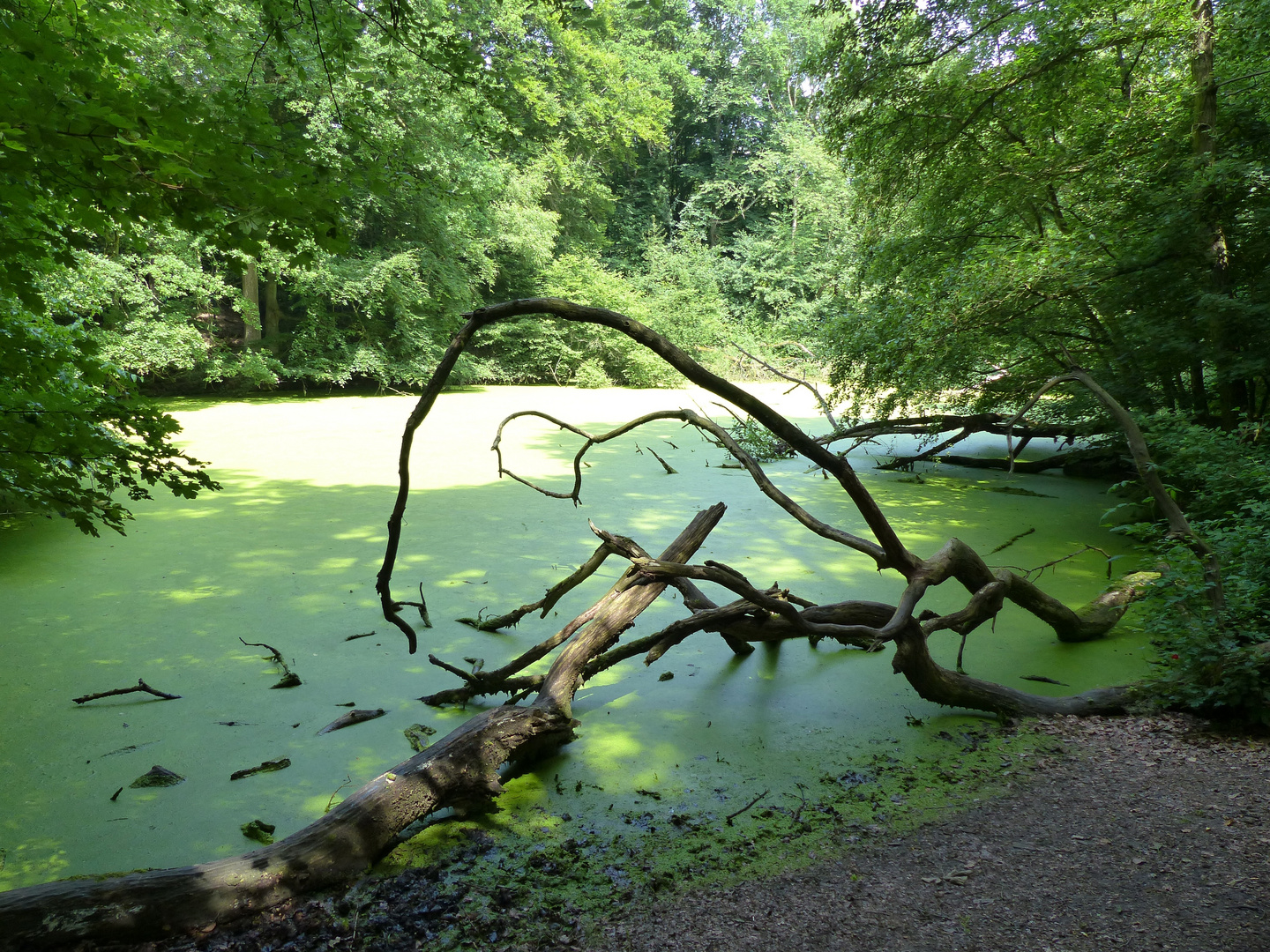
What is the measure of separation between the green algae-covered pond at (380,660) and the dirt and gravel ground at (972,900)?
0.35 meters

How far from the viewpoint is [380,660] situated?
284 centimetres

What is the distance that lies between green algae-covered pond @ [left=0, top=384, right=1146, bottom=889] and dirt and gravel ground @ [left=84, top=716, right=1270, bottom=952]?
0.35m

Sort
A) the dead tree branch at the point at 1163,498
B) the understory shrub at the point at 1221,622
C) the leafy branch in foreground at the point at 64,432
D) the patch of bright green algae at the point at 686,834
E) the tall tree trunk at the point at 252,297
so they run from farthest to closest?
the tall tree trunk at the point at 252,297 < the dead tree branch at the point at 1163,498 < the understory shrub at the point at 1221,622 < the leafy branch in foreground at the point at 64,432 < the patch of bright green algae at the point at 686,834

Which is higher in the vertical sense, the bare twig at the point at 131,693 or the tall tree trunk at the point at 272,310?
the tall tree trunk at the point at 272,310

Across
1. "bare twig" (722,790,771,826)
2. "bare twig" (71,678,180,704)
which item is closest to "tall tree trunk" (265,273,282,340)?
"bare twig" (71,678,180,704)

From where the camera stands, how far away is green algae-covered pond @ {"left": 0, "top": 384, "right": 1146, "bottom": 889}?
77.5 inches

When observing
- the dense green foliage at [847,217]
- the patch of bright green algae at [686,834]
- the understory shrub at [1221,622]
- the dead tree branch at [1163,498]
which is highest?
the dense green foliage at [847,217]

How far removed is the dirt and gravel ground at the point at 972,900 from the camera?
1.38 m

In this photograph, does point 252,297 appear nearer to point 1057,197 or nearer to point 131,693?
point 1057,197

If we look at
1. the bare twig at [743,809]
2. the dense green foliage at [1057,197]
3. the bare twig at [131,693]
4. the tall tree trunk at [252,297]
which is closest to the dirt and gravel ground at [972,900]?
the bare twig at [743,809]

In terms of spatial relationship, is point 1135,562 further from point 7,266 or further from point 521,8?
point 521,8

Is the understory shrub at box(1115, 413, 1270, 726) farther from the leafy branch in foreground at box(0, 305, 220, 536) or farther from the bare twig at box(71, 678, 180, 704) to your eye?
the bare twig at box(71, 678, 180, 704)

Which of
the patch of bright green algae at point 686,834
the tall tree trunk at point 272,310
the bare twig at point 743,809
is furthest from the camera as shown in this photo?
the tall tree trunk at point 272,310

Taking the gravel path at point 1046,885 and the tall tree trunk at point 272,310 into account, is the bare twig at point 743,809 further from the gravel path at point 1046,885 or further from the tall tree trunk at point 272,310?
the tall tree trunk at point 272,310
